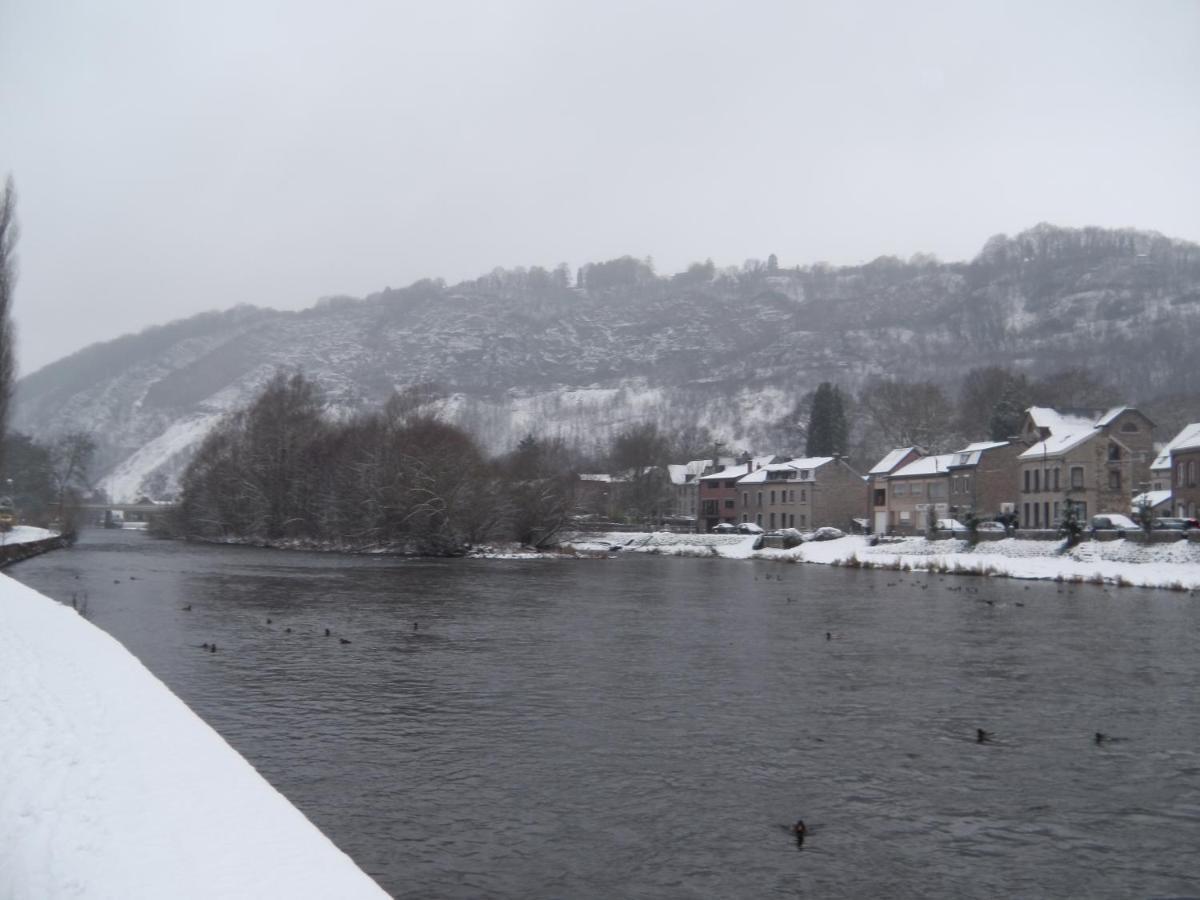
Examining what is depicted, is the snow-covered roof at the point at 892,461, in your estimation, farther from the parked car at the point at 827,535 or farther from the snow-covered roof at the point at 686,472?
the snow-covered roof at the point at 686,472

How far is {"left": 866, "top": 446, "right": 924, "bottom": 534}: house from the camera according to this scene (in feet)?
333

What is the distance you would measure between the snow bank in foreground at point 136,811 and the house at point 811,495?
100156 millimetres

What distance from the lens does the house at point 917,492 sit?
9288 centimetres

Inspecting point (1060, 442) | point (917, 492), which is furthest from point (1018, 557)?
point (917, 492)

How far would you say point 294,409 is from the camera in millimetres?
99125

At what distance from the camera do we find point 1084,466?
7638cm

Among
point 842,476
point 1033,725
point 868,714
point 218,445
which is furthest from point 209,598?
point 842,476

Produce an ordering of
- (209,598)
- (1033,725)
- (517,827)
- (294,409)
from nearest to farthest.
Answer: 1. (517,827)
2. (1033,725)
3. (209,598)
4. (294,409)

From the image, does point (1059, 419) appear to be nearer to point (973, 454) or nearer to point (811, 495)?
point (973, 454)

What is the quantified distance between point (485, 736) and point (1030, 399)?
11314 cm

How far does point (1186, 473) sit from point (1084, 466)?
1000cm

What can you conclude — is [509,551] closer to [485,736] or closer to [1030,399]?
[485,736]

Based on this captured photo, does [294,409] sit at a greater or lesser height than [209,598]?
greater

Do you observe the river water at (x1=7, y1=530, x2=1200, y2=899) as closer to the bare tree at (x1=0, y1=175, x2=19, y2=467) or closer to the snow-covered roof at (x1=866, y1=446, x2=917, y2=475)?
the bare tree at (x1=0, y1=175, x2=19, y2=467)
